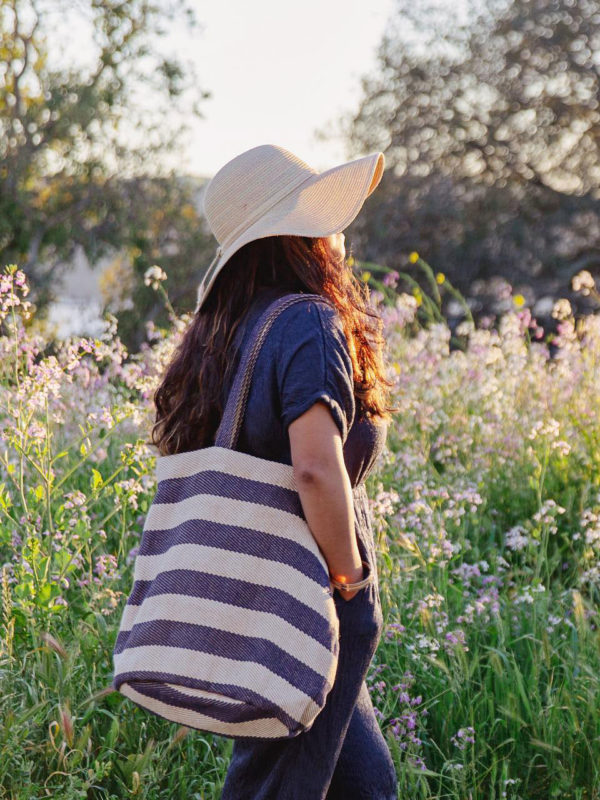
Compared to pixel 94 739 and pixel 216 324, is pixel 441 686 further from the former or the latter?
pixel 216 324

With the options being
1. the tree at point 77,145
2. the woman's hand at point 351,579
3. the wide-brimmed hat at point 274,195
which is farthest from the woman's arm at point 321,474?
the tree at point 77,145

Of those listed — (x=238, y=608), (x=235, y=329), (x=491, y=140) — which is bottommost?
(x=238, y=608)

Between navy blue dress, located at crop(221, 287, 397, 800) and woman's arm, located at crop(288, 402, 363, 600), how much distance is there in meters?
0.02

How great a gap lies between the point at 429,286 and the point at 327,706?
12.6m

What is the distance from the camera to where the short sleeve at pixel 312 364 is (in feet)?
5.73

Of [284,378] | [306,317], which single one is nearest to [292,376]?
[284,378]

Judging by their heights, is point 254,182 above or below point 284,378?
above

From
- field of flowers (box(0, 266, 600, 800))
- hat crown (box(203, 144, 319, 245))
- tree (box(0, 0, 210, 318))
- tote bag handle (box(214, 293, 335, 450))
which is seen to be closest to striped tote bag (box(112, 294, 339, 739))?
tote bag handle (box(214, 293, 335, 450))

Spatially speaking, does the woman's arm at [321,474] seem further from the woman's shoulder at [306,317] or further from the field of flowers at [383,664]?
the field of flowers at [383,664]

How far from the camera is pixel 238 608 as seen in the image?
1783 mm

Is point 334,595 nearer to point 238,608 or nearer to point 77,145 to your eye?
point 238,608

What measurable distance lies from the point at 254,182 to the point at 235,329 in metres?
0.33

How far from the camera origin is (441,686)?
10.2 ft

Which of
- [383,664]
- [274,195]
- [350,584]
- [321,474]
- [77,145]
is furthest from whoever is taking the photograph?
[77,145]
